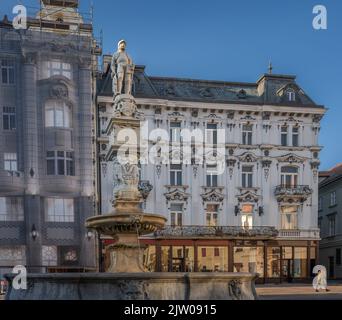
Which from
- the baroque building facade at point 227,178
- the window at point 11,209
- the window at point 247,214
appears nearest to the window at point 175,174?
the baroque building facade at point 227,178

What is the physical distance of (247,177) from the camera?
3731 cm

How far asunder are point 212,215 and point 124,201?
23.8 meters

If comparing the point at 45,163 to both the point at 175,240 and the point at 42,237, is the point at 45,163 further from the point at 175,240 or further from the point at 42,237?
the point at 175,240

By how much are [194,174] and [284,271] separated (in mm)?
10373

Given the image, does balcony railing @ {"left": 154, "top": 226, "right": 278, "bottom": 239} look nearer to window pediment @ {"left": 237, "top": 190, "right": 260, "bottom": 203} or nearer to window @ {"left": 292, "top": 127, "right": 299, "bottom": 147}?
window pediment @ {"left": 237, "top": 190, "right": 260, "bottom": 203}

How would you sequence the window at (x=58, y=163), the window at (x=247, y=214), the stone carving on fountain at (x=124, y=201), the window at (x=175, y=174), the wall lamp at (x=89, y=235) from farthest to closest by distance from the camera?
the window at (x=247, y=214) < the window at (x=175, y=174) < the wall lamp at (x=89, y=235) < the window at (x=58, y=163) < the stone carving on fountain at (x=124, y=201)

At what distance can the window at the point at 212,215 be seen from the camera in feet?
120

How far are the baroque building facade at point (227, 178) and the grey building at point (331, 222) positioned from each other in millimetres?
5698

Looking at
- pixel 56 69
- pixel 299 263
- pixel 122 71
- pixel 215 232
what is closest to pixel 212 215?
pixel 215 232

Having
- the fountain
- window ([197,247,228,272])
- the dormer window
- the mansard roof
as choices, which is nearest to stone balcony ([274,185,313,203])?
window ([197,247,228,272])

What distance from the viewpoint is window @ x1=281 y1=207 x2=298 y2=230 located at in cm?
3756

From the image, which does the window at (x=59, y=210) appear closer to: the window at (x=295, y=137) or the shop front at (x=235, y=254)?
the shop front at (x=235, y=254)

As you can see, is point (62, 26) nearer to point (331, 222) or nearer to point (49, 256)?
point (49, 256)
